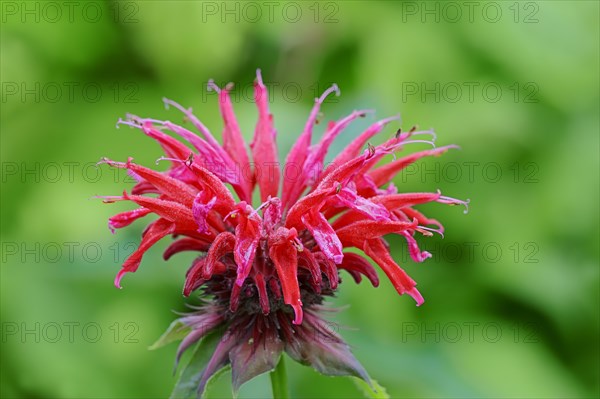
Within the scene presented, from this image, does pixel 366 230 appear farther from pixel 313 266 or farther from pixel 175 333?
pixel 175 333

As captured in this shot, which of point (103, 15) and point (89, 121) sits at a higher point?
point (103, 15)

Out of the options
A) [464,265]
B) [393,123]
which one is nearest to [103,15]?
[393,123]

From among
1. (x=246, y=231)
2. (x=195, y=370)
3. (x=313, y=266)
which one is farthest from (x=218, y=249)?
(x=195, y=370)

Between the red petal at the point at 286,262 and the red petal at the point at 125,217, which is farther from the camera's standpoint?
the red petal at the point at 125,217

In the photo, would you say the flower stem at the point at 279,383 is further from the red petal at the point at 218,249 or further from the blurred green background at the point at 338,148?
the blurred green background at the point at 338,148

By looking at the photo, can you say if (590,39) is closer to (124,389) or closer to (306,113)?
(306,113)

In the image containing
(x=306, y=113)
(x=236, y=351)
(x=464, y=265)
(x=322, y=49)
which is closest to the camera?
(x=236, y=351)

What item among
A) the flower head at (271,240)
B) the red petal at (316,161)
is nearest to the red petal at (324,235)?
the flower head at (271,240)
